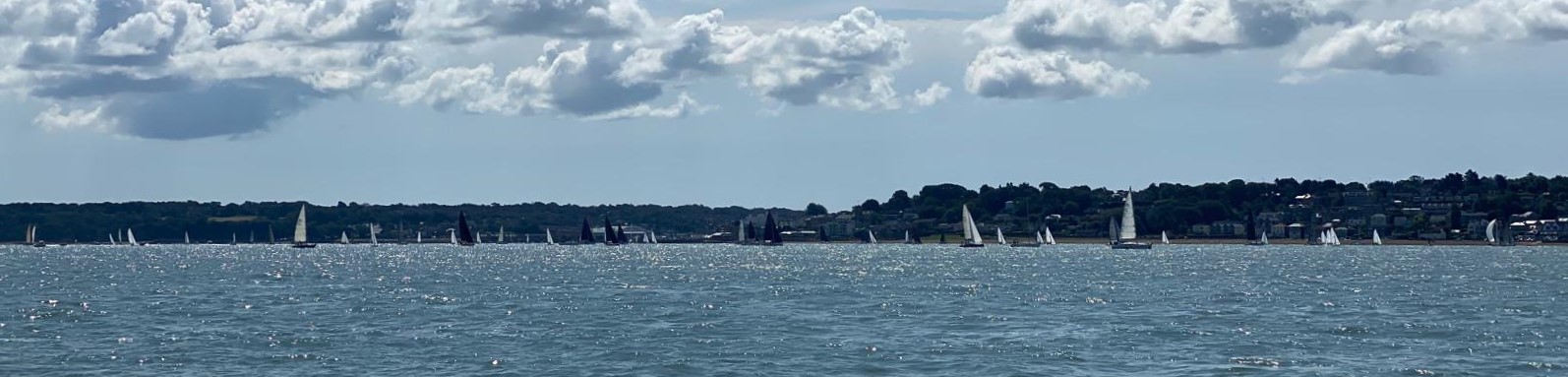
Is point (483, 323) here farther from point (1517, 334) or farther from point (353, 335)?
point (1517, 334)

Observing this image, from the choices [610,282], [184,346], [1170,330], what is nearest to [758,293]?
[610,282]

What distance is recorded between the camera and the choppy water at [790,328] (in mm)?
57188

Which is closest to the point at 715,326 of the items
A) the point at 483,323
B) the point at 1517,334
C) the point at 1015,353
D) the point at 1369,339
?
the point at 483,323

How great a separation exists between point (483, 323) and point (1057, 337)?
21.7 meters

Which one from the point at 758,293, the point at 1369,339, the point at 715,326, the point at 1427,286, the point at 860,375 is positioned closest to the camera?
the point at 860,375

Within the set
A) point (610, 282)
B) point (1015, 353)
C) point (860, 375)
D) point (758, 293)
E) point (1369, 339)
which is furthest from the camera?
point (610, 282)

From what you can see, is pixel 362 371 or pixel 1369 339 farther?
pixel 1369 339

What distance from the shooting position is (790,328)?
72.4 m

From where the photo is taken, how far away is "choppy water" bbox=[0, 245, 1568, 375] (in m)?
57.2

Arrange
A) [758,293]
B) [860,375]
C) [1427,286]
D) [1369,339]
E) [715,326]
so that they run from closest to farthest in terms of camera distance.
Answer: [860,375] → [1369,339] → [715,326] → [758,293] → [1427,286]

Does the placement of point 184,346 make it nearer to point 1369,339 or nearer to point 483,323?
point 483,323

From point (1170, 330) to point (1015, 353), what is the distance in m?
11.0

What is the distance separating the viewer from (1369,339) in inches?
2589

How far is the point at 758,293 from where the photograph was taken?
341ft
